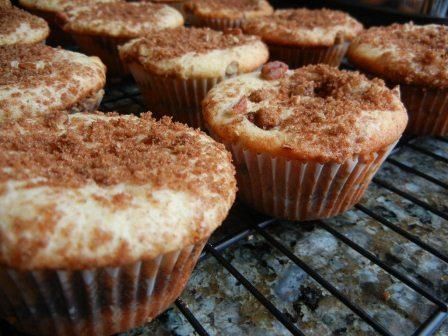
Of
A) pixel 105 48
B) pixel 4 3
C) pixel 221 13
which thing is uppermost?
pixel 4 3

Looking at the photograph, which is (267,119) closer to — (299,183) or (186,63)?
(299,183)

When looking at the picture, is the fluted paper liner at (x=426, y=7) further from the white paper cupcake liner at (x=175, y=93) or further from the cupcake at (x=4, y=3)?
the cupcake at (x=4, y=3)

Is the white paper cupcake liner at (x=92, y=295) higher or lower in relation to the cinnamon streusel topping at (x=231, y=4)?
lower

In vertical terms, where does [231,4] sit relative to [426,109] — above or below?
above

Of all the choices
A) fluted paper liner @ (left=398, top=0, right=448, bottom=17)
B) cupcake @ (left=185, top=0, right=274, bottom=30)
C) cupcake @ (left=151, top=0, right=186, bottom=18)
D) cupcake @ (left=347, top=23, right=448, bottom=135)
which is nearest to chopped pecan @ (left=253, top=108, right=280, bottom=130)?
cupcake @ (left=347, top=23, right=448, bottom=135)

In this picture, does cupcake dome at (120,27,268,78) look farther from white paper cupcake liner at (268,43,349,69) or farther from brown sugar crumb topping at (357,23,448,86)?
brown sugar crumb topping at (357,23,448,86)

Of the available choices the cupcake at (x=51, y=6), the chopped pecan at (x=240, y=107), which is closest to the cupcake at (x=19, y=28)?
the cupcake at (x=51, y=6)

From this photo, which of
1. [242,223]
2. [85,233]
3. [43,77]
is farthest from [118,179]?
[43,77]

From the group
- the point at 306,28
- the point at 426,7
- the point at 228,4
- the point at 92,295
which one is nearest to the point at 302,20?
the point at 306,28
